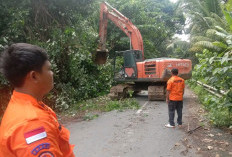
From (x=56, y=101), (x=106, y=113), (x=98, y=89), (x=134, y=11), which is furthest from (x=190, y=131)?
(x=134, y=11)

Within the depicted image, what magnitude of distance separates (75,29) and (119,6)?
10.6 metres

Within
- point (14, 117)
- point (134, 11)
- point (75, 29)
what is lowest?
point (14, 117)

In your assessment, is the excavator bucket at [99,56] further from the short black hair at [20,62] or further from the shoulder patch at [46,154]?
the shoulder patch at [46,154]

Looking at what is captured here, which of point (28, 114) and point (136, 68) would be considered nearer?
point (28, 114)

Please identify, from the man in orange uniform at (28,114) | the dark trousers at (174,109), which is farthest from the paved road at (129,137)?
the man in orange uniform at (28,114)

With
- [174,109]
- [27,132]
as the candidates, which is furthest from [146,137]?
[27,132]

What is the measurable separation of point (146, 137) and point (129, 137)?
1.37 ft

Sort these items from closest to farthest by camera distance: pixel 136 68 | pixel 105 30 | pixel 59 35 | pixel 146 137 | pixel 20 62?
1. pixel 20 62
2. pixel 146 137
3. pixel 59 35
4. pixel 136 68
5. pixel 105 30

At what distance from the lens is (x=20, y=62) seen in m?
1.31

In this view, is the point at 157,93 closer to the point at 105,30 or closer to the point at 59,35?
the point at 105,30

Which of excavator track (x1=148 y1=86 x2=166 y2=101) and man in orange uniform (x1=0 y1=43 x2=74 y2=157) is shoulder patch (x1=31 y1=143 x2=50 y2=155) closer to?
man in orange uniform (x1=0 y1=43 x2=74 y2=157)

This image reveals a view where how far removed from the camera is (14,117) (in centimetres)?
123

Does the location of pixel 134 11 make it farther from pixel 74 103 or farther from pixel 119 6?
pixel 74 103

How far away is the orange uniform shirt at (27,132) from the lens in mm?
1127
